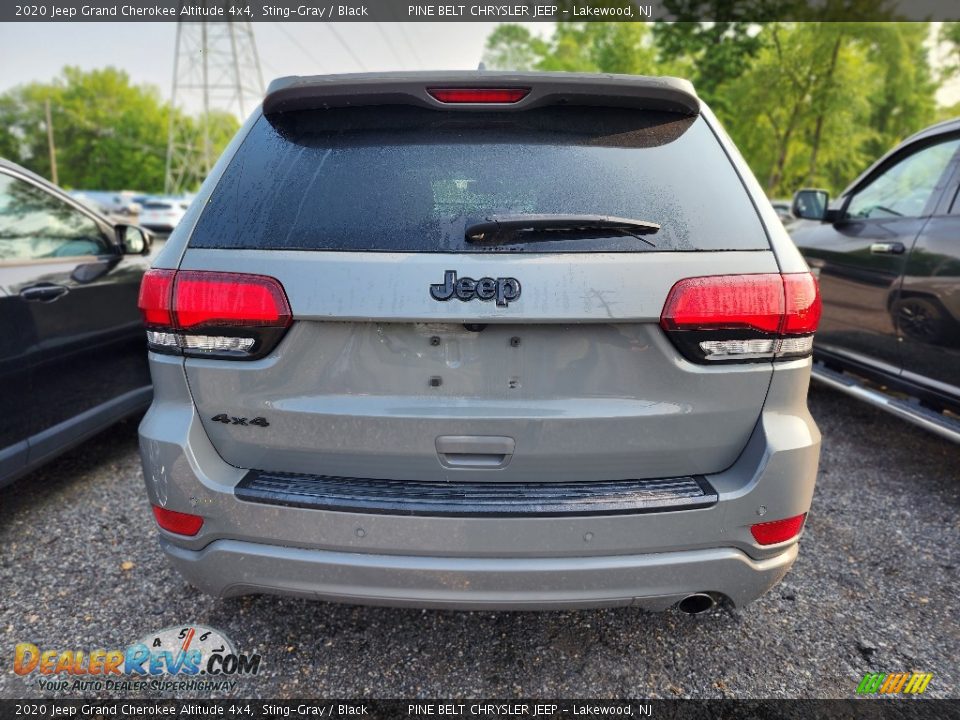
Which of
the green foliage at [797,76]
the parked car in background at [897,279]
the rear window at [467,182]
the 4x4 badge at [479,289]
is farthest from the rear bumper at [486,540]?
the green foliage at [797,76]

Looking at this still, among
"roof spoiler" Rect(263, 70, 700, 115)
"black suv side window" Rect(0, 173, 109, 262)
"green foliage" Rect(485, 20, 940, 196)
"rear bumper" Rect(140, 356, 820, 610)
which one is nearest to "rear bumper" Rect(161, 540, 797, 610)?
"rear bumper" Rect(140, 356, 820, 610)

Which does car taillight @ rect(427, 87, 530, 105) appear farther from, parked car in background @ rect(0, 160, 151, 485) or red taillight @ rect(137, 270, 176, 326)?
parked car in background @ rect(0, 160, 151, 485)

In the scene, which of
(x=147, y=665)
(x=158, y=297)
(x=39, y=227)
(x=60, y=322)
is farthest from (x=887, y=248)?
(x=39, y=227)

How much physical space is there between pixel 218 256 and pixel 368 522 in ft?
2.78

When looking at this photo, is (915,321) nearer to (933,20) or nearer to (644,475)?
(644,475)

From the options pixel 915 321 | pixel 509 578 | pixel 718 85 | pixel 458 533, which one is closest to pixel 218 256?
pixel 458 533

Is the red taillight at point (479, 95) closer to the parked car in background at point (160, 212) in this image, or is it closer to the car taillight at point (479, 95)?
the car taillight at point (479, 95)

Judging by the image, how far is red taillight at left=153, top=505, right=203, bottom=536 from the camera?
1.71 m

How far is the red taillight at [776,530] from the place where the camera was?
5.58 ft

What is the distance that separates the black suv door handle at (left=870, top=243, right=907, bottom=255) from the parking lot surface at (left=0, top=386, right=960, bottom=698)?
160 centimetres

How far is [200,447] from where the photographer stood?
1.69 metres

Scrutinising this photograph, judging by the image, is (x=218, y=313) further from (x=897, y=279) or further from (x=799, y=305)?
(x=897, y=279)

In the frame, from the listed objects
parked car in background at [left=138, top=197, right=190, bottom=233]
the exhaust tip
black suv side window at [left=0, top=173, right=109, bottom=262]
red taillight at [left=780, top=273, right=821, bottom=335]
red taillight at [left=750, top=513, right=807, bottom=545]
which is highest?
red taillight at [left=780, top=273, right=821, bottom=335]

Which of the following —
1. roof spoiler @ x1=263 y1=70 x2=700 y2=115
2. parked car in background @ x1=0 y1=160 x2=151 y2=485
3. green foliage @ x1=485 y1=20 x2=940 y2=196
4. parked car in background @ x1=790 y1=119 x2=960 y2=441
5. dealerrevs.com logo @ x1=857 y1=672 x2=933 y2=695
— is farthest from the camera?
green foliage @ x1=485 y1=20 x2=940 y2=196
